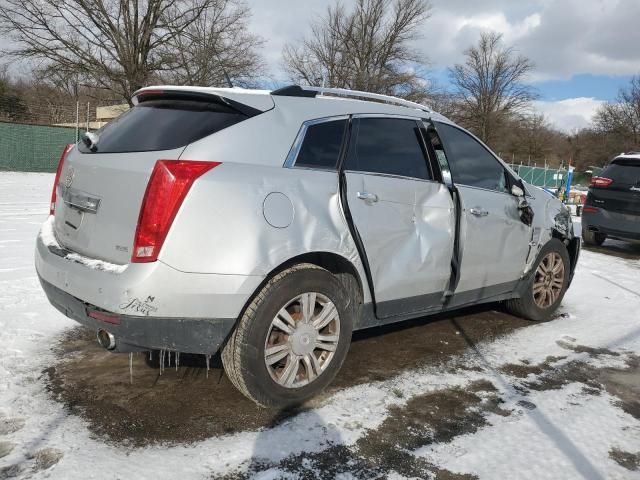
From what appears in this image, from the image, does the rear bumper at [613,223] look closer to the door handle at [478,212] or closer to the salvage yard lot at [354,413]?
the salvage yard lot at [354,413]

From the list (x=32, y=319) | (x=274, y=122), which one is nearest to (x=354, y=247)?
(x=274, y=122)

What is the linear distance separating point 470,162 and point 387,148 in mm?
957

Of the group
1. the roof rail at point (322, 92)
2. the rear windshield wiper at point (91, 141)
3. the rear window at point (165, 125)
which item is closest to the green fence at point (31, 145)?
the rear windshield wiper at point (91, 141)

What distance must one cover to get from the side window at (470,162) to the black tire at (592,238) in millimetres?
6660

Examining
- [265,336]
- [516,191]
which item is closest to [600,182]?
[516,191]

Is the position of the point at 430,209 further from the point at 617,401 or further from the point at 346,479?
the point at 346,479

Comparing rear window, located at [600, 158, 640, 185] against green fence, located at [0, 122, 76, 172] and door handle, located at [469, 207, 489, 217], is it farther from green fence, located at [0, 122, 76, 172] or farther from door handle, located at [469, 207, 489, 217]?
green fence, located at [0, 122, 76, 172]

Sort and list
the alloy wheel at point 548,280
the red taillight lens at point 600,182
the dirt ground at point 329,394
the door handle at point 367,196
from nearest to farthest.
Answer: the dirt ground at point 329,394 → the door handle at point 367,196 → the alloy wheel at point 548,280 → the red taillight lens at point 600,182

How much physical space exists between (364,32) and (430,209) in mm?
32462

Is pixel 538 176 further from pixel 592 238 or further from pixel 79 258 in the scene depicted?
pixel 79 258

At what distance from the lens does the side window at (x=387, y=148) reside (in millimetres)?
3271

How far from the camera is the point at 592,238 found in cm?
1027

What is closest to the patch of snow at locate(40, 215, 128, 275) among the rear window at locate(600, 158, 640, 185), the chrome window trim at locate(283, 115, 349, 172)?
the chrome window trim at locate(283, 115, 349, 172)

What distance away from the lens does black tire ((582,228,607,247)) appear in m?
10.1
